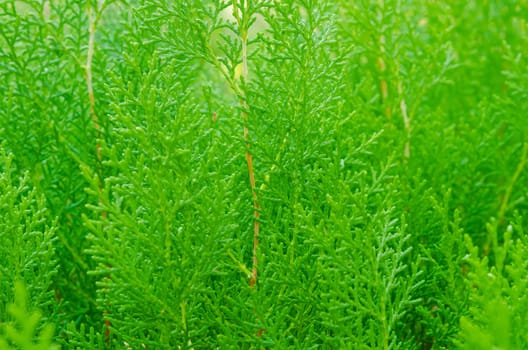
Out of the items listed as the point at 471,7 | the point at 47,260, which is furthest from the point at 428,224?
the point at 471,7

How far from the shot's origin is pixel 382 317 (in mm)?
853

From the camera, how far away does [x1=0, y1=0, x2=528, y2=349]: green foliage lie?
822mm

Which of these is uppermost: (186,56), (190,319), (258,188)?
Result: (186,56)

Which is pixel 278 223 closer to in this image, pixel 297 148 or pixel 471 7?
pixel 297 148

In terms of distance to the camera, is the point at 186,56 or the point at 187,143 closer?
the point at 187,143

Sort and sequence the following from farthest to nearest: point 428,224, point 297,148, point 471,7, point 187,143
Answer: point 471,7, point 428,224, point 297,148, point 187,143

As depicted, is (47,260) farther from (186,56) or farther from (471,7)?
(471,7)

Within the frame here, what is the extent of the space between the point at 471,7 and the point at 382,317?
4.70 ft

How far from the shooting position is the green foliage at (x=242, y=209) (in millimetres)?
822

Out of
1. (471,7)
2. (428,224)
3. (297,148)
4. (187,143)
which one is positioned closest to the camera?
(187,143)

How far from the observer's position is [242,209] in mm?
994

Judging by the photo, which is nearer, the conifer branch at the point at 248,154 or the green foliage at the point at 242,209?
the green foliage at the point at 242,209

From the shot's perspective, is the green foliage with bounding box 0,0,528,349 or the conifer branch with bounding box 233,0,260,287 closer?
the green foliage with bounding box 0,0,528,349

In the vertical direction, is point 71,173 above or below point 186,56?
below
